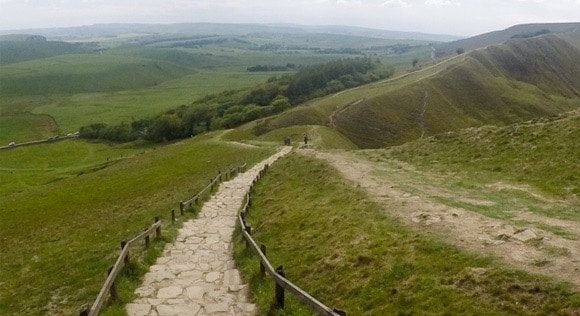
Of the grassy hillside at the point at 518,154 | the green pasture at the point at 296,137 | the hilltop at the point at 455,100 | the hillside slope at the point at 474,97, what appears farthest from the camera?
the hillside slope at the point at 474,97

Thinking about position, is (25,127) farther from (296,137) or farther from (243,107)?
(296,137)

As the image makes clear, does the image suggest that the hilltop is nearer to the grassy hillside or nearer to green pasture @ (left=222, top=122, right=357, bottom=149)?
green pasture @ (left=222, top=122, right=357, bottom=149)

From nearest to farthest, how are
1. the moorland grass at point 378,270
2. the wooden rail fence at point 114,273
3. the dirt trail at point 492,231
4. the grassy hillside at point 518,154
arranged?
the moorland grass at point 378,270
the wooden rail fence at point 114,273
the dirt trail at point 492,231
the grassy hillside at point 518,154

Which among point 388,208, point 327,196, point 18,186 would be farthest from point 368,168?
point 18,186

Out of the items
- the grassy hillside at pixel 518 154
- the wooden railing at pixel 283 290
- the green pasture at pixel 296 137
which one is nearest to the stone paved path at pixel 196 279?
the wooden railing at pixel 283 290

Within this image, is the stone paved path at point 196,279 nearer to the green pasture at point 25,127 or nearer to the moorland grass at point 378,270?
the moorland grass at point 378,270

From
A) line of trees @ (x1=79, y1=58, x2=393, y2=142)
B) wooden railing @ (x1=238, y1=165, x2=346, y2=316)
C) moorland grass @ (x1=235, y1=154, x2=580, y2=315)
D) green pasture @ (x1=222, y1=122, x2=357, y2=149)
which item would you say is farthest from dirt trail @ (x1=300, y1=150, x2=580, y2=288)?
line of trees @ (x1=79, y1=58, x2=393, y2=142)

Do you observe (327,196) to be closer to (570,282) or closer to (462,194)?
(462,194)
